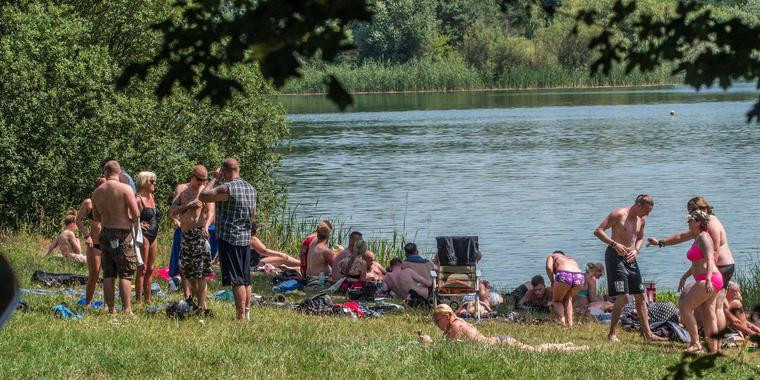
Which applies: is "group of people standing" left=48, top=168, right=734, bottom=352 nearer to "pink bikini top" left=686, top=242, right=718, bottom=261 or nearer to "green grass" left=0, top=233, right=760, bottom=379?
"pink bikini top" left=686, top=242, right=718, bottom=261

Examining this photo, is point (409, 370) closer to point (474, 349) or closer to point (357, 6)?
point (474, 349)

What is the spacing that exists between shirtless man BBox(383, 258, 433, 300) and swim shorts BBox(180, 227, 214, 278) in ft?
12.0

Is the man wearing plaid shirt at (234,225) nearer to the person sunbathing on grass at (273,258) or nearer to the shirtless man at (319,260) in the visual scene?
the shirtless man at (319,260)

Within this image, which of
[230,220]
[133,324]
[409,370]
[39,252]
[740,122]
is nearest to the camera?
[409,370]

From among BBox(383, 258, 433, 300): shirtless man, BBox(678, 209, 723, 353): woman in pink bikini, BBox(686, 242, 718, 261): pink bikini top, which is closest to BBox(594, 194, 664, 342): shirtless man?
BBox(678, 209, 723, 353): woman in pink bikini

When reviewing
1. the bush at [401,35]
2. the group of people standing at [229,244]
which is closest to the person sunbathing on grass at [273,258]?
the group of people standing at [229,244]

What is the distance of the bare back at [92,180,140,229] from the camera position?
421 inches

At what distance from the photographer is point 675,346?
36.3 feet

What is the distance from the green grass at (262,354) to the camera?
25.9 ft

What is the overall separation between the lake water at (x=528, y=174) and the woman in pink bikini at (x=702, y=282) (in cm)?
439

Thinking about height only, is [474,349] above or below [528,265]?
above

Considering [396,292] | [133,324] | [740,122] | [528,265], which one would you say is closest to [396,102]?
[740,122]

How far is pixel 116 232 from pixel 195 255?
2.63ft

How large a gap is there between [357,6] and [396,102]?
2985 inches
